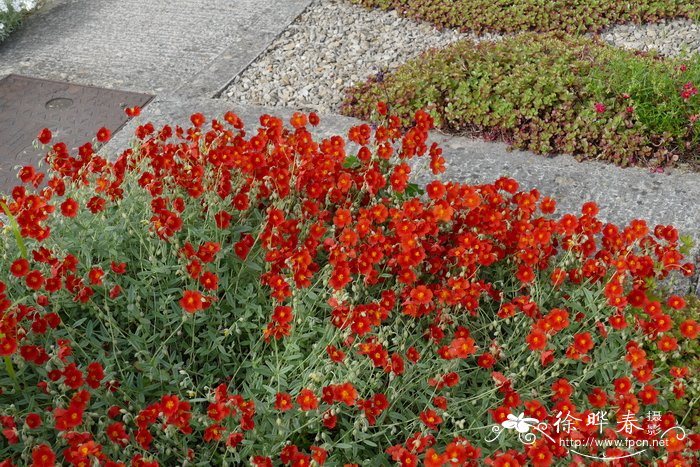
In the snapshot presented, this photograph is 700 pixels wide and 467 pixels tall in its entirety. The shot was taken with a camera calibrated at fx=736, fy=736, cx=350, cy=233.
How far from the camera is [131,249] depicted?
289 centimetres

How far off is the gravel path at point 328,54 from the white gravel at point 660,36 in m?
1.26

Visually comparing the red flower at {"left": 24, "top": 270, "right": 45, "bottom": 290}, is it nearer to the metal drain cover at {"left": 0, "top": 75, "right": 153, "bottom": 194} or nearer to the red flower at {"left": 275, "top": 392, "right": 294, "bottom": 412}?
the red flower at {"left": 275, "top": 392, "right": 294, "bottom": 412}

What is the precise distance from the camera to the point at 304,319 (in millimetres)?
2600

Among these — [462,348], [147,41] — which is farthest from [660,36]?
[462,348]

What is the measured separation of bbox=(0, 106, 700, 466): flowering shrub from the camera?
7.42ft

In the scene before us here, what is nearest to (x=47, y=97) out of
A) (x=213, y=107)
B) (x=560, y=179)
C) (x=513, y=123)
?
(x=213, y=107)

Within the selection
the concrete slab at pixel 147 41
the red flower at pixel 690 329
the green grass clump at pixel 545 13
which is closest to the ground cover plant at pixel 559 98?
the green grass clump at pixel 545 13

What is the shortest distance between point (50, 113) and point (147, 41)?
4.11 ft

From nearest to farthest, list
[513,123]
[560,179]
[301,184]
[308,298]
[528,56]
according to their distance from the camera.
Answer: [308,298], [301,184], [560,179], [513,123], [528,56]

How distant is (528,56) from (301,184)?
2.39 metres

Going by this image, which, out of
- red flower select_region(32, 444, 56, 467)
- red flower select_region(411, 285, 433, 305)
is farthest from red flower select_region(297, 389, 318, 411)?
red flower select_region(32, 444, 56, 467)

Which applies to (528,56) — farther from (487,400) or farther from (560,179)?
(487,400)

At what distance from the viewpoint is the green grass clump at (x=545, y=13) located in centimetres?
569

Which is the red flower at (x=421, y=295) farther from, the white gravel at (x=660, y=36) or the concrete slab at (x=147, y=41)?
the white gravel at (x=660, y=36)
